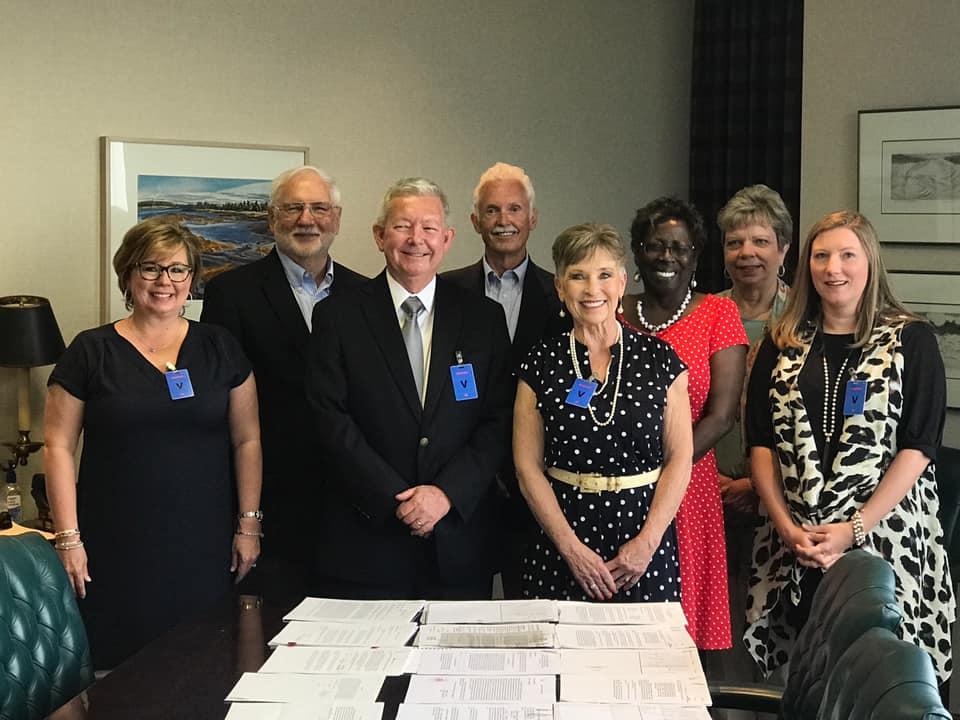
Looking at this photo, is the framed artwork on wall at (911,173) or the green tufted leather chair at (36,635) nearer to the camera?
the green tufted leather chair at (36,635)

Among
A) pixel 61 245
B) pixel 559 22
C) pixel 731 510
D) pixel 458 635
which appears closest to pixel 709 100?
pixel 559 22

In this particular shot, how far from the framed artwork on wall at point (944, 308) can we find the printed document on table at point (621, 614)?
6.40ft

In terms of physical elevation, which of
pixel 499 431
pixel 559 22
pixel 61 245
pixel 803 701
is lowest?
pixel 803 701

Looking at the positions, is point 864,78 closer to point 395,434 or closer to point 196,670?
point 395,434

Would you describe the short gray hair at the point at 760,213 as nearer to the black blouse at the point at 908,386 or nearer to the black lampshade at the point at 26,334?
the black blouse at the point at 908,386

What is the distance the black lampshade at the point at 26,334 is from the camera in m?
4.08

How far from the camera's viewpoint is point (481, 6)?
5305mm

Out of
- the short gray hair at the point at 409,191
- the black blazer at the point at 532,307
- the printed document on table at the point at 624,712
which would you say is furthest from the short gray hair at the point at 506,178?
the printed document on table at the point at 624,712

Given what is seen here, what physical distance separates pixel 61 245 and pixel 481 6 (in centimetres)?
231

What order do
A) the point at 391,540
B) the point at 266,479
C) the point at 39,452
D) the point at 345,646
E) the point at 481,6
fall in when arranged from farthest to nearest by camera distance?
the point at 481,6 → the point at 39,452 → the point at 266,479 → the point at 391,540 → the point at 345,646

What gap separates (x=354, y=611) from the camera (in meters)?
2.22

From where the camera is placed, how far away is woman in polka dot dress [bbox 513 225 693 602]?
105 inches

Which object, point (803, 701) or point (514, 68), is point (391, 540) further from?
point (514, 68)

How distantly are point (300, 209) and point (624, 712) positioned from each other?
2.25m
